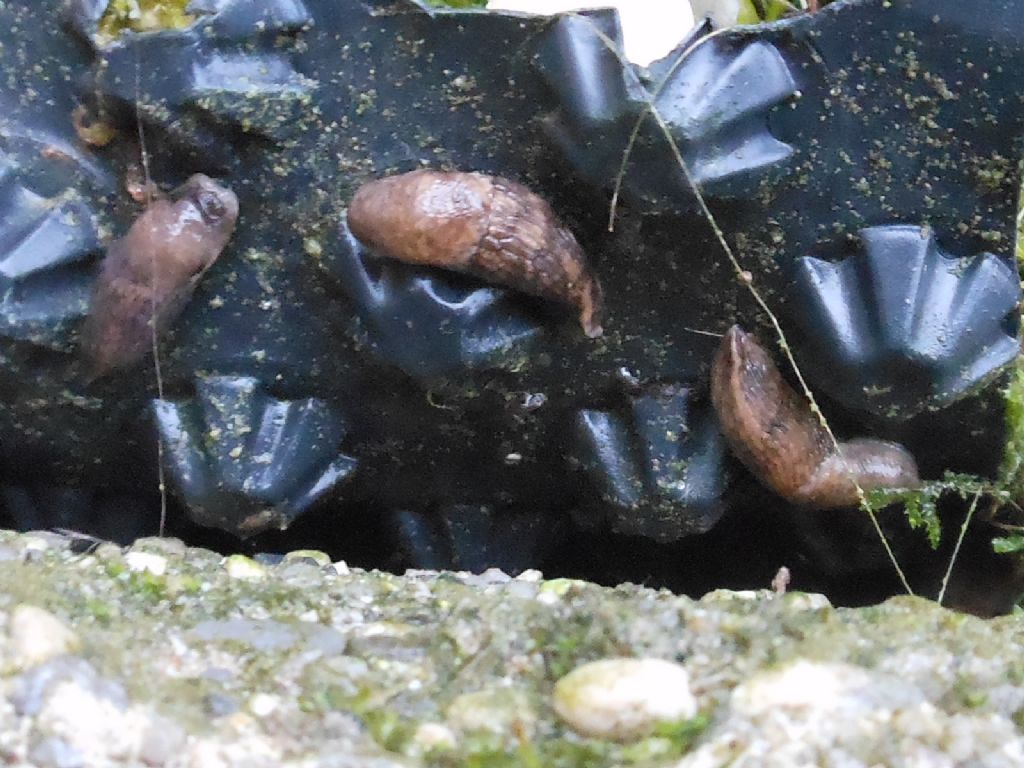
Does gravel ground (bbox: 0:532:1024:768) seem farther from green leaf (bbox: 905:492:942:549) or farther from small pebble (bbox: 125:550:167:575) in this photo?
green leaf (bbox: 905:492:942:549)

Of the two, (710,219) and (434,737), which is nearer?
(434,737)

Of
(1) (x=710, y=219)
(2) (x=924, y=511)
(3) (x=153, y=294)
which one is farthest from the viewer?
(2) (x=924, y=511)

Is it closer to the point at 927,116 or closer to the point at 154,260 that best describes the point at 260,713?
the point at 154,260

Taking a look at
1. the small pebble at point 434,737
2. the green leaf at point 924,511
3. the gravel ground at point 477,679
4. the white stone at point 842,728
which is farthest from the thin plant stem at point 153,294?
the green leaf at point 924,511

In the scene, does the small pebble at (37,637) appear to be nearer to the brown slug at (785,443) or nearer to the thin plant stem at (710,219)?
the thin plant stem at (710,219)

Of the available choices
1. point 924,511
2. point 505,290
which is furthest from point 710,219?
point 924,511

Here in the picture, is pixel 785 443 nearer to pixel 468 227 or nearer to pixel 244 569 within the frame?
pixel 468 227
